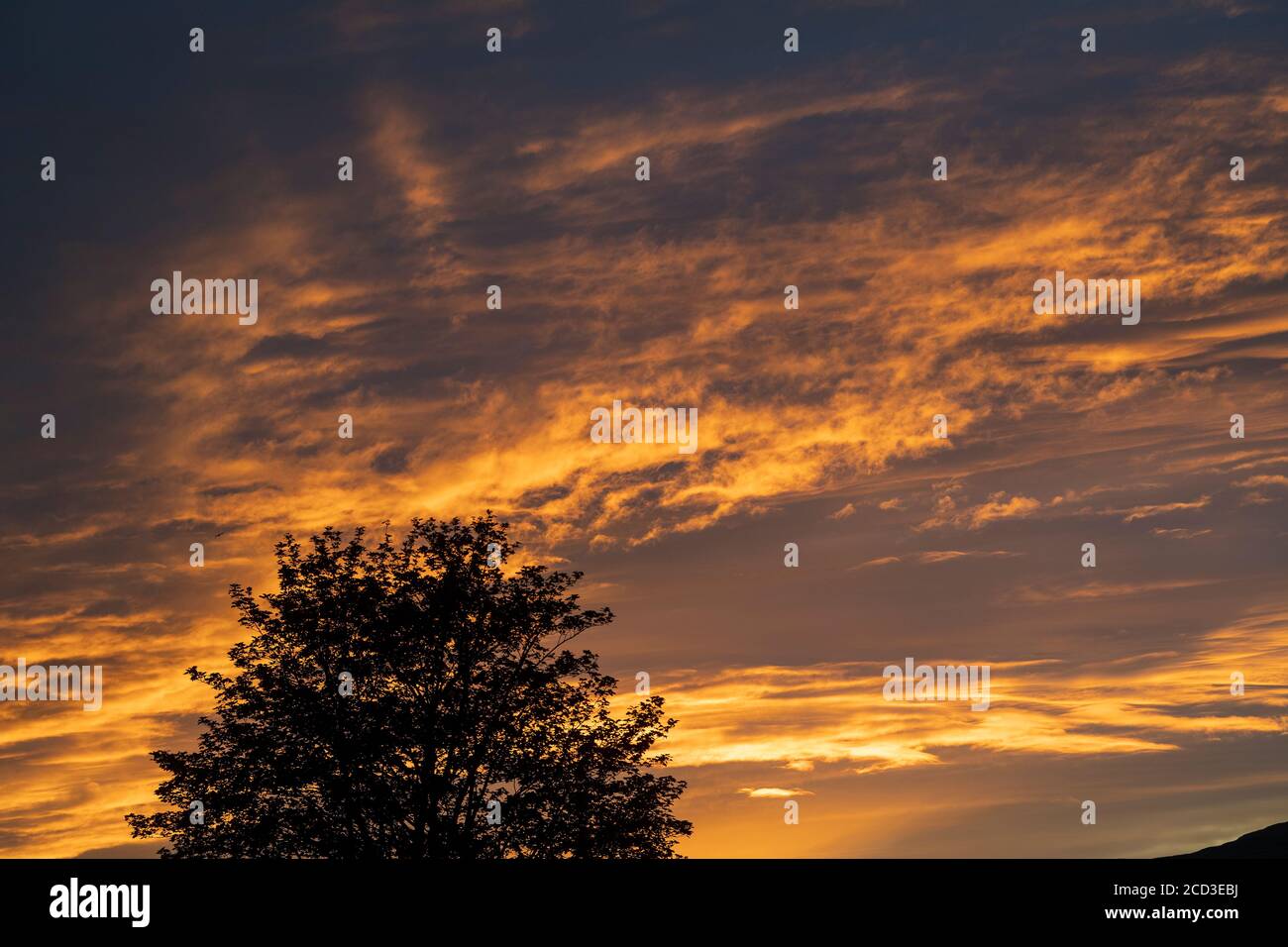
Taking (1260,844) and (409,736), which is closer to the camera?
(409,736)

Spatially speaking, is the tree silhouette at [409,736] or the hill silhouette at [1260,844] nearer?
the tree silhouette at [409,736]

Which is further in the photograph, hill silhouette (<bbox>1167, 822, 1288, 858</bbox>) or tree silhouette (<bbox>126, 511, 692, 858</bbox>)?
hill silhouette (<bbox>1167, 822, 1288, 858</bbox>)

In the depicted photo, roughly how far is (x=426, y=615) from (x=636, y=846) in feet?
33.0

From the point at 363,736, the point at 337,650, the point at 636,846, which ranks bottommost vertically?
the point at 636,846

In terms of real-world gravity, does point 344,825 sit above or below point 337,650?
below
